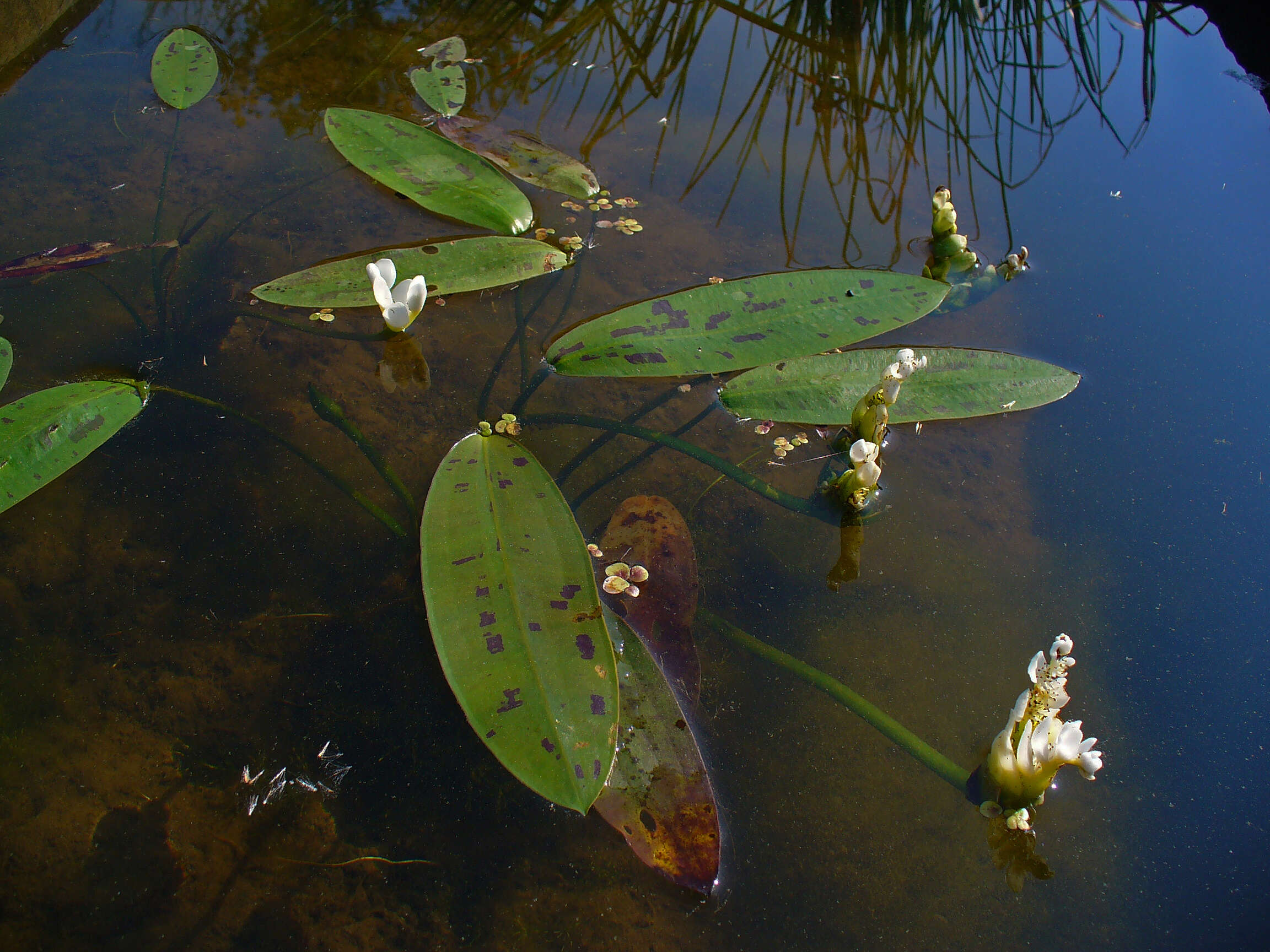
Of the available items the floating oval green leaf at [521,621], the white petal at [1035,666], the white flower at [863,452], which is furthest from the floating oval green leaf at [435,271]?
the white petal at [1035,666]

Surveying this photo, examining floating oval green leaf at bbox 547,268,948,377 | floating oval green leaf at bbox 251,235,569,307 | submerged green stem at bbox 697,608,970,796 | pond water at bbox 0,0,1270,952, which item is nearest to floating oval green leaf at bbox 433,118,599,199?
pond water at bbox 0,0,1270,952

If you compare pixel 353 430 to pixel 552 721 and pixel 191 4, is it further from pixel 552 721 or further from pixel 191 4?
pixel 191 4

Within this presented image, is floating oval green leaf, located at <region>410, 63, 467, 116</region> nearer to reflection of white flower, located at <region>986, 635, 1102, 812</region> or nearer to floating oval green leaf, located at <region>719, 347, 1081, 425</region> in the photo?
floating oval green leaf, located at <region>719, 347, 1081, 425</region>

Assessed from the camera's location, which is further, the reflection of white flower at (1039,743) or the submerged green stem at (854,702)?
the submerged green stem at (854,702)

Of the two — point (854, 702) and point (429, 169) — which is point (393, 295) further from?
point (854, 702)

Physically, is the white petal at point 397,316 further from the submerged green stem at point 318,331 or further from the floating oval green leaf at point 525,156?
the floating oval green leaf at point 525,156

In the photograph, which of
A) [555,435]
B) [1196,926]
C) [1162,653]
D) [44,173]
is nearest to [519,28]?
[44,173]
